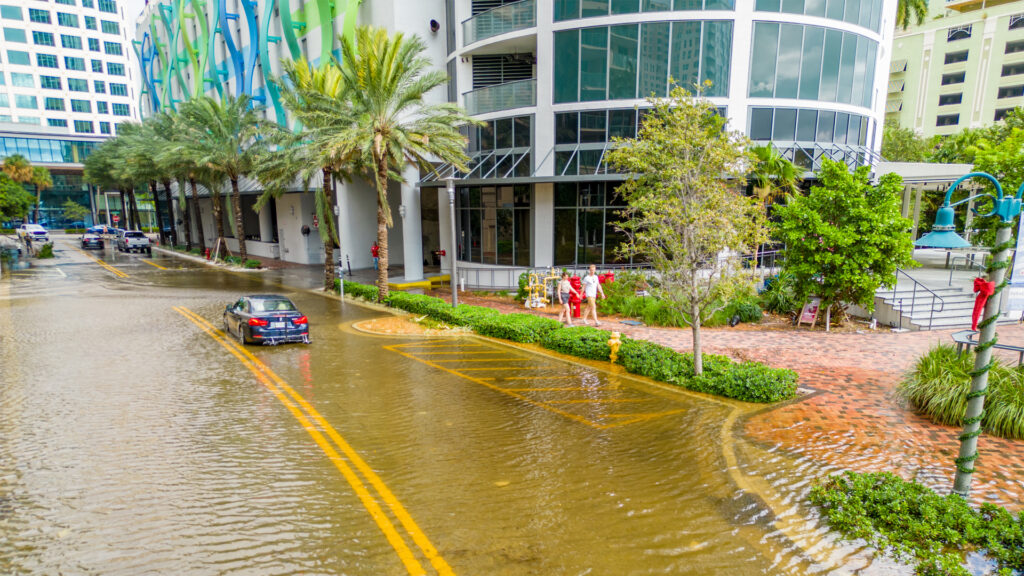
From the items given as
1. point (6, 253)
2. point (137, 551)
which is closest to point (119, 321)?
point (137, 551)

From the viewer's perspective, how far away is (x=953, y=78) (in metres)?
60.3

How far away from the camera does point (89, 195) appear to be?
8550cm

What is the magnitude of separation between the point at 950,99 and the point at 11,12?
119382mm

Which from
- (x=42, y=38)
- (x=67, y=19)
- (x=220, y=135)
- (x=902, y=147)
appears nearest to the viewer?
(x=220, y=135)

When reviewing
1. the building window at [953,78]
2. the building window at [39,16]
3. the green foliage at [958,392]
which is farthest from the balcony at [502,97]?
the building window at [39,16]

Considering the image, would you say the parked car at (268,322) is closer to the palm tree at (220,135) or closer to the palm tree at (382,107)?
the palm tree at (382,107)

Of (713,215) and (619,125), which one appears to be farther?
(619,125)

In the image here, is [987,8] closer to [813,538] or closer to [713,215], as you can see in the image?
[713,215]

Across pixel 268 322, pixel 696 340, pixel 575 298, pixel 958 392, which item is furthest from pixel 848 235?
pixel 268 322

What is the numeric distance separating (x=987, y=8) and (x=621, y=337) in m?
74.3

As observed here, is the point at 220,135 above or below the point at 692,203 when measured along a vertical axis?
above

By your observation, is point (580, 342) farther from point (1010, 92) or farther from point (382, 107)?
point (1010, 92)

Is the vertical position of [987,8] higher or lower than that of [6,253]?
higher

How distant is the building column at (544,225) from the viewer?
22594mm
